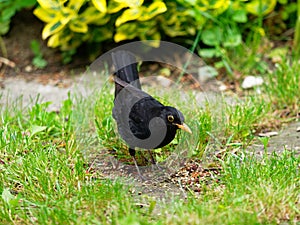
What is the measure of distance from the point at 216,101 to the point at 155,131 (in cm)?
121

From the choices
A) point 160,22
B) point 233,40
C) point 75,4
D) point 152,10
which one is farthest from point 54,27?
point 233,40

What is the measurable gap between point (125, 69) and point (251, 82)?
1753 millimetres

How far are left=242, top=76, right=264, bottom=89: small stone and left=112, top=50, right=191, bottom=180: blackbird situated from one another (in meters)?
1.64

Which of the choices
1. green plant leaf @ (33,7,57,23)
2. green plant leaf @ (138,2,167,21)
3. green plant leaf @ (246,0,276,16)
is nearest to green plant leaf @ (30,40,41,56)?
green plant leaf @ (33,7,57,23)

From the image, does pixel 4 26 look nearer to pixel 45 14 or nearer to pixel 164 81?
pixel 45 14

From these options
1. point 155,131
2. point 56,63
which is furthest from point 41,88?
point 155,131

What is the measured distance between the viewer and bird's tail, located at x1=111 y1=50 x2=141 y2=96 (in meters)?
3.93

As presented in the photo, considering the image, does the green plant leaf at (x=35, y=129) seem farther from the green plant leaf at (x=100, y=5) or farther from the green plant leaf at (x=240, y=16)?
the green plant leaf at (x=240, y=16)

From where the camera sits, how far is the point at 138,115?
3.65 m

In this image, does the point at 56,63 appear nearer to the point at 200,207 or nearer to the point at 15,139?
the point at 15,139

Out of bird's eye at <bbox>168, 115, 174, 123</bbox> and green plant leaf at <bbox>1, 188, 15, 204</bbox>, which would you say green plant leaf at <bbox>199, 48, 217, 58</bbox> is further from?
green plant leaf at <bbox>1, 188, 15, 204</bbox>

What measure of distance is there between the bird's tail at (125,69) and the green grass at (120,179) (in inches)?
17.2

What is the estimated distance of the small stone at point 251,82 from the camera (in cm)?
525

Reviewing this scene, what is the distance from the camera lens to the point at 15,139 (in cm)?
399
